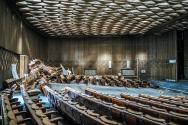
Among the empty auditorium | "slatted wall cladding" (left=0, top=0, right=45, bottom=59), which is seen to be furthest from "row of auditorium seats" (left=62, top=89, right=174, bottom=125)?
"slatted wall cladding" (left=0, top=0, right=45, bottom=59)

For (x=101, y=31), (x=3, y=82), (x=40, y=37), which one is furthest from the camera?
(x=40, y=37)

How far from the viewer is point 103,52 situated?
109 ft

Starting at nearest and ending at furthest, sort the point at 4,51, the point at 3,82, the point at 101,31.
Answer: the point at 3,82
the point at 4,51
the point at 101,31

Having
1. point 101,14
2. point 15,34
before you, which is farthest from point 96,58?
point 15,34

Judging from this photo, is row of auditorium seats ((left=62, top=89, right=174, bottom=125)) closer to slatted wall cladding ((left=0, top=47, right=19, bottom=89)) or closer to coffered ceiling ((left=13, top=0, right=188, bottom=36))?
slatted wall cladding ((left=0, top=47, right=19, bottom=89))

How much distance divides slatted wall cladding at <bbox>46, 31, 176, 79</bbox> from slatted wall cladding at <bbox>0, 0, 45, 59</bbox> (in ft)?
18.4

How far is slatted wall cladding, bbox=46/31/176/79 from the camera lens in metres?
31.5

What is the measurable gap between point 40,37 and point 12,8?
13629mm

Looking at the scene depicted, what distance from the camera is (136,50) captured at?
107ft

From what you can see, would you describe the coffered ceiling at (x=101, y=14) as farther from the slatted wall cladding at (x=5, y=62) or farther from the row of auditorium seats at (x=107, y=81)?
the row of auditorium seats at (x=107, y=81)

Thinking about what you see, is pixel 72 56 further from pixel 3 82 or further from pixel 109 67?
pixel 3 82

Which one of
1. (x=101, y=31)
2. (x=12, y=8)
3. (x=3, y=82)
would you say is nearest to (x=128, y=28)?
(x=101, y=31)

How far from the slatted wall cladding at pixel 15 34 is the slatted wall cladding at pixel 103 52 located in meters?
5.60

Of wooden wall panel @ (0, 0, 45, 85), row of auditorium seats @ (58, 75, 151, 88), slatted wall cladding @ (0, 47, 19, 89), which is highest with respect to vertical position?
wooden wall panel @ (0, 0, 45, 85)
